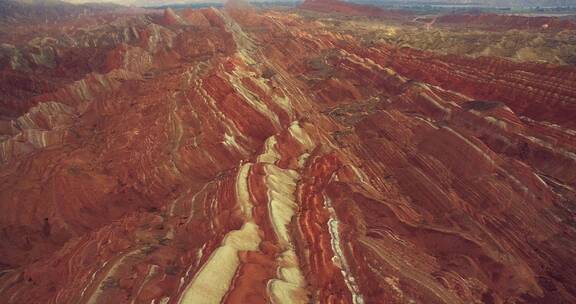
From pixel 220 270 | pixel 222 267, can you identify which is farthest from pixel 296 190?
pixel 220 270

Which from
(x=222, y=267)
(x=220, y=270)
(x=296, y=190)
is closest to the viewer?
(x=220, y=270)

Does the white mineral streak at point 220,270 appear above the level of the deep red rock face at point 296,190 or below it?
above

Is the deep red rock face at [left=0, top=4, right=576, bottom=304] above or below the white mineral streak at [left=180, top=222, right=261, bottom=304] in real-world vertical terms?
below

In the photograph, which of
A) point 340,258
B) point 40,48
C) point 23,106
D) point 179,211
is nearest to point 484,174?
point 340,258

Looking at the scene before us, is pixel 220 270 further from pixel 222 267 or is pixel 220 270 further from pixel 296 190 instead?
pixel 296 190

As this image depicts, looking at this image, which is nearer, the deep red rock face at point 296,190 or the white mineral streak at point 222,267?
the white mineral streak at point 222,267

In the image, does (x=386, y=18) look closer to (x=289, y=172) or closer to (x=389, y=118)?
(x=389, y=118)

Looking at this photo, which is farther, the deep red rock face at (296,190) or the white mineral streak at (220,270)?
the deep red rock face at (296,190)

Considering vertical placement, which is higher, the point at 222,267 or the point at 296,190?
the point at 222,267
